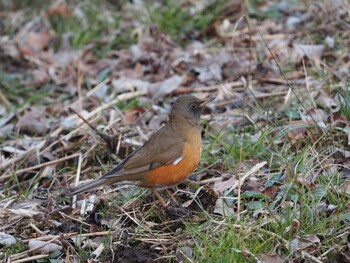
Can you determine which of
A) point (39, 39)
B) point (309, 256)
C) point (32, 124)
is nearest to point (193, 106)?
point (309, 256)

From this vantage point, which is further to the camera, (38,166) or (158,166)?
(38,166)

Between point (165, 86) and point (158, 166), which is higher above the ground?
point (158, 166)

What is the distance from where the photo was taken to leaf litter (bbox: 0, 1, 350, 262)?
4.97 m

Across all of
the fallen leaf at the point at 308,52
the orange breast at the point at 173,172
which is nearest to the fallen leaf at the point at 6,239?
the orange breast at the point at 173,172

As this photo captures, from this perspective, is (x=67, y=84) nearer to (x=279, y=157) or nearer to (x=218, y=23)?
(x=218, y=23)

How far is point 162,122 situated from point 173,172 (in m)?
1.87

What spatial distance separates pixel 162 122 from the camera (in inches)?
279

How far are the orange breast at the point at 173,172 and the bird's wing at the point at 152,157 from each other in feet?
0.13

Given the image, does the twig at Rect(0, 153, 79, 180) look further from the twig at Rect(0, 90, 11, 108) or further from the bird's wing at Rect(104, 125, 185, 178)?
the twig at Rect(0, 90, 11, 108)

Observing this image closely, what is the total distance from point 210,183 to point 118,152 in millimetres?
1112

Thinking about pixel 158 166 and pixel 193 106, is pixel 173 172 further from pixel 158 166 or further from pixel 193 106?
pixel 193 106

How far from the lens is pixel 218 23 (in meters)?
9.38

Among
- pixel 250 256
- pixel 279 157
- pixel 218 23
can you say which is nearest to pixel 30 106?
pixel 218 23

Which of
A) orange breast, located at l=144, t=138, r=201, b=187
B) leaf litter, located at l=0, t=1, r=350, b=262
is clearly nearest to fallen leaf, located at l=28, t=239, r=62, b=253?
leaf litter, located at l=0, t=1, r=350, b=262
